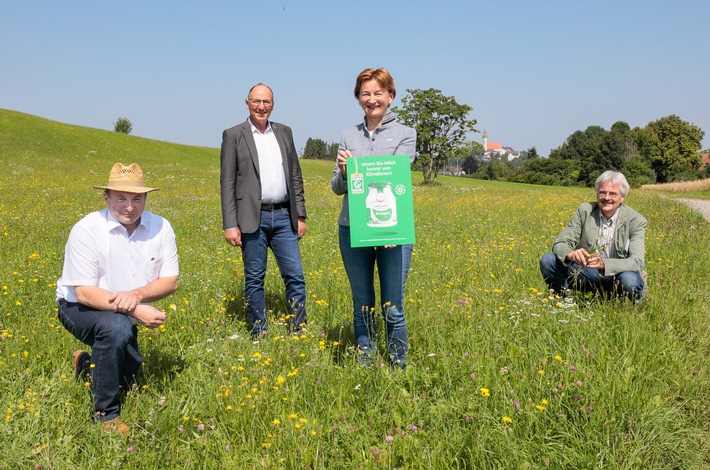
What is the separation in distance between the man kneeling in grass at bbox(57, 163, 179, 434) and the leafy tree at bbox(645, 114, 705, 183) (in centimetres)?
8431

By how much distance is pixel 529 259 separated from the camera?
301 inches

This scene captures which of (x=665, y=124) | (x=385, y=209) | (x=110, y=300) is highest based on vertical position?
(x=665, y=124)

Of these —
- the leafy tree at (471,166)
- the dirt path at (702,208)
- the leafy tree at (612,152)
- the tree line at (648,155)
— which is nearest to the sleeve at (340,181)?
the dirt path at (702,208)

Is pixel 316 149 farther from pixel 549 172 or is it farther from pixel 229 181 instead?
pixel 229 181

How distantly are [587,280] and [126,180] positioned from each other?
178 inches

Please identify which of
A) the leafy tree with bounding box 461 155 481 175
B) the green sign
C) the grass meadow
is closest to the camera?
the grass meadow

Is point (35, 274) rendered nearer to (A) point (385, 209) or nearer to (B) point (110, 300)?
(B) point (110, 300)

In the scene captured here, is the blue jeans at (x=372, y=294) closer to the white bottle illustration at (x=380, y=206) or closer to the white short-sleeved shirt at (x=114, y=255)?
the white bottle illustration at (x=380, y=206)

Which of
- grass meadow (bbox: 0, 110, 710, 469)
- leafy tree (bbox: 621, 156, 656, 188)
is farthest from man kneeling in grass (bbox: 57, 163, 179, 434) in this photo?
leafy tree (bbox: 621, 156, 656, 188)

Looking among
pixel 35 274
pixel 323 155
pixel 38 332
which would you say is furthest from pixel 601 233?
pixel 323 155

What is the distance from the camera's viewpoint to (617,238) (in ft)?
17.1

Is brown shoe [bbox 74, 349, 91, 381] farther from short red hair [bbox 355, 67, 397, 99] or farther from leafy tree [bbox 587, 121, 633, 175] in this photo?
leafy tree [bbox 587, 121, 633, 175]

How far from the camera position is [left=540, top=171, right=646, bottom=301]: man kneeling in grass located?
197 inches

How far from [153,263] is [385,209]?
1719 mm
